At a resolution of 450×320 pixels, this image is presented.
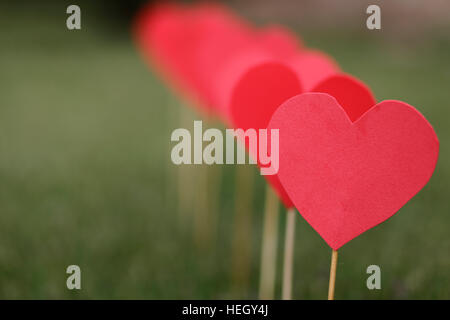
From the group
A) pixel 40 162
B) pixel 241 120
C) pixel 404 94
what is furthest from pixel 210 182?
pixel 404 94

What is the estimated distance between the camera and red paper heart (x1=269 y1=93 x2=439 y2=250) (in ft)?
2.01

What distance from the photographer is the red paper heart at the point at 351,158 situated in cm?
61

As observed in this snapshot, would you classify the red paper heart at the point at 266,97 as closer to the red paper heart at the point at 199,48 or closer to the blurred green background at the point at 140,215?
the red paper heart at the point at 199,48

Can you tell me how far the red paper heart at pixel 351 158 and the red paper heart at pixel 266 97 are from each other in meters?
0.09

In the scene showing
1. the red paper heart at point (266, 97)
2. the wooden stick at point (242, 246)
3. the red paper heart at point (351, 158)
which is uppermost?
the red paper heart at point (266, 97)

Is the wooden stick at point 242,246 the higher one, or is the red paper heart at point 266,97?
the red paper heart at point 266,97

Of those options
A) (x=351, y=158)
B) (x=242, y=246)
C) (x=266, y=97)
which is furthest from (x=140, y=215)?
(x=351, y=158)

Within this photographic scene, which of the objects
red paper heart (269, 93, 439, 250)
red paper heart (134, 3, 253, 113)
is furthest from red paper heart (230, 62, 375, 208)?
red paper heart (134, 3, 253, 113)

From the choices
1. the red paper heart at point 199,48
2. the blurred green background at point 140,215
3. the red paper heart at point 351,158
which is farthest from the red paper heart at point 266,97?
the blurred green background at point 140,215

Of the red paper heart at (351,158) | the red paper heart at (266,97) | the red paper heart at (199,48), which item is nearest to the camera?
the red paper heart at (351,158)

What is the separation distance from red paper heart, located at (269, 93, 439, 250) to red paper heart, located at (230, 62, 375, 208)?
0.09 meters

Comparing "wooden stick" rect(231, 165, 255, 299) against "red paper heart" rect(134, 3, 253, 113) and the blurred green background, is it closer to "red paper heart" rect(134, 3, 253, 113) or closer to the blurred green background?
the blurred green background

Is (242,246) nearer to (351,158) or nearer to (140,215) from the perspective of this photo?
(140,215)

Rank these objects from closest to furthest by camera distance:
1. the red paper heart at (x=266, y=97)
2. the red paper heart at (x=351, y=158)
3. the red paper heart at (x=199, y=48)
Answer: the red paper heart at (x=351, y=158)
the red paper heart at (x=266, y=97)
the red paper heart at (x=199, y=48)
